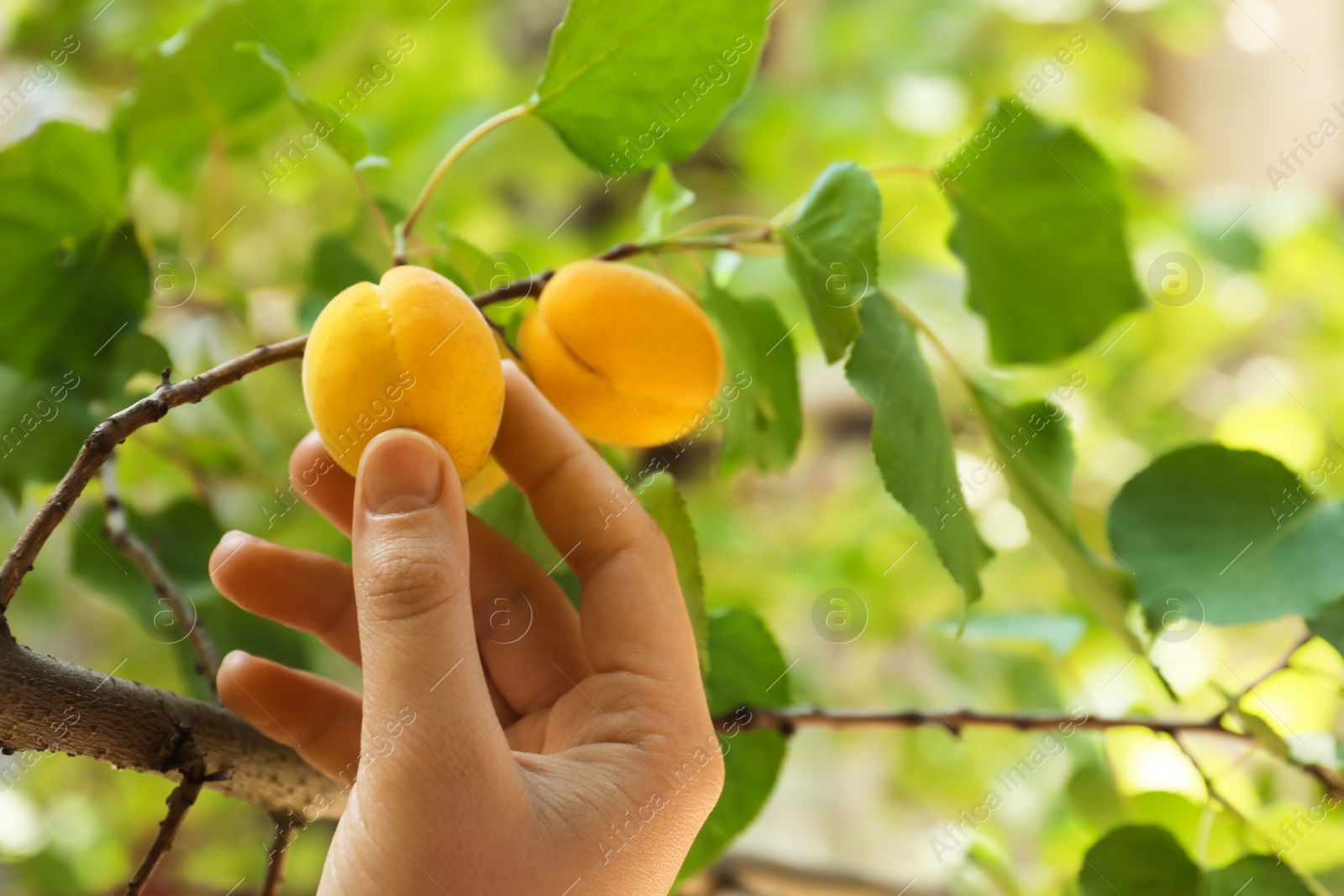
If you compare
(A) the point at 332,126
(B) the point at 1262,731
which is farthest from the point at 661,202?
(B) the point at 1262,731

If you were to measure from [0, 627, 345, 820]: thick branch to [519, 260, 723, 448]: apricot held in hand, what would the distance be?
0.18 meters

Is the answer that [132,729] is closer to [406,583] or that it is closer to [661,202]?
[406,583]

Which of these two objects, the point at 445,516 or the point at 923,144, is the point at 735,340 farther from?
the point at 923,144

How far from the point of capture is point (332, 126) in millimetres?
396

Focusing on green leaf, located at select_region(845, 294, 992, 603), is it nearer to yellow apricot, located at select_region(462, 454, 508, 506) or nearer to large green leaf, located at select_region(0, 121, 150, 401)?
yellow apricot, located at select_region(462, 454, 508, 506)

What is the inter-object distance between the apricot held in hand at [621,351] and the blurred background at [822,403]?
6.2 inches

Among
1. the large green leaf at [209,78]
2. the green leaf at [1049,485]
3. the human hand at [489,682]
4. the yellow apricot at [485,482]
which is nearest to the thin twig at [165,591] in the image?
the human hand at [489,682]

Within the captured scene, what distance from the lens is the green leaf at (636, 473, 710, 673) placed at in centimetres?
39

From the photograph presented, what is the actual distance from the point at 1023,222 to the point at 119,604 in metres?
0.53

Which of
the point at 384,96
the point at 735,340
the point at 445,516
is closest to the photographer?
the point at 445,516

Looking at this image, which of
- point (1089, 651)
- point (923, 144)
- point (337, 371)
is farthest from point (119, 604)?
point (923, 144)

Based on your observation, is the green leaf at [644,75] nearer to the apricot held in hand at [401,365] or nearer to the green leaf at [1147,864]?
the apricot held in hand at [401,365]

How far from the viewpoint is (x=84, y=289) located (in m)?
0.48

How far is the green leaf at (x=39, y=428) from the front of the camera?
1.48 ft
